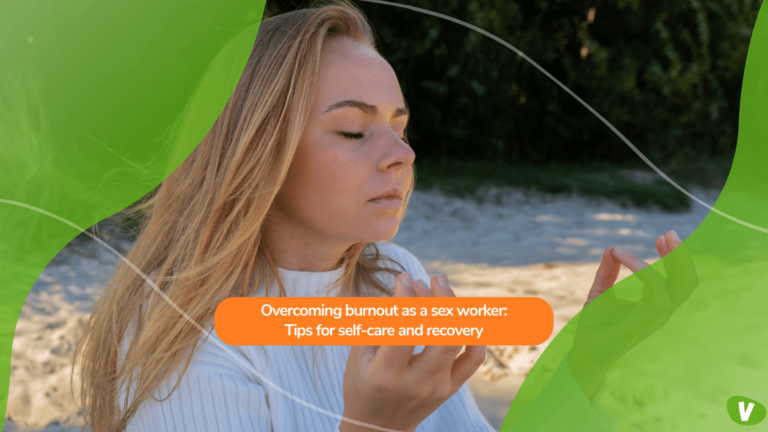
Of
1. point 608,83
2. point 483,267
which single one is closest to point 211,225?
point 608,83

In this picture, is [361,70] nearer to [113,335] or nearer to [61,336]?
[113,335]

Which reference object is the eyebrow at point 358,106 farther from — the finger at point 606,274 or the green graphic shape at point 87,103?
the finger at point 606,274

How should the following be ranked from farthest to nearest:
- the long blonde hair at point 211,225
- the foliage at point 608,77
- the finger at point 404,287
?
1. the foliage at point 608,77
2. the long blonde hair at point 211,225
3. the finger at point 404,287

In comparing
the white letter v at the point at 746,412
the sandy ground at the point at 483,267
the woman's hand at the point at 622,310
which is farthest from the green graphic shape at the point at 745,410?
the sandy ground at the point at 483,267

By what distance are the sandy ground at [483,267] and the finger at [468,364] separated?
426mm

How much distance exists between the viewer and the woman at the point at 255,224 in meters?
0.47

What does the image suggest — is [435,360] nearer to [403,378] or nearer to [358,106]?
[403,378]

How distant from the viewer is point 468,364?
41 centimetres

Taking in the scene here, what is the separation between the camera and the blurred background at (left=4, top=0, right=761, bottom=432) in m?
1.33

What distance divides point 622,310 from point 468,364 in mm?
253

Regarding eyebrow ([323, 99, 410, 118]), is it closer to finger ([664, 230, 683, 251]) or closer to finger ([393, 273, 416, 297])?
finger ([393, 273, 416, 297])

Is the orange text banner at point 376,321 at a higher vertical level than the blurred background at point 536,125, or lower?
lower

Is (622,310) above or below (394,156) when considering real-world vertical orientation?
A: below

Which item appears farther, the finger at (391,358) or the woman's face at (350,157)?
the woman's face at (350,157)
